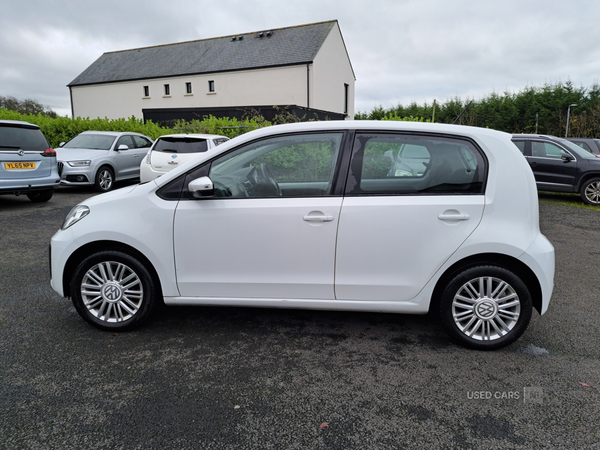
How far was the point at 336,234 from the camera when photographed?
3.29 meters

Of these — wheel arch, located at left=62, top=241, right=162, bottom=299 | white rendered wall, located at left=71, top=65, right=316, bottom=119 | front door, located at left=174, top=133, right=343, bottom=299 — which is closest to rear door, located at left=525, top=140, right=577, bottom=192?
front door, located at left=174, top=133, right=343, bottom=299

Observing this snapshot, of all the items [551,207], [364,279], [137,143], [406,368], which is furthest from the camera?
[137,143]

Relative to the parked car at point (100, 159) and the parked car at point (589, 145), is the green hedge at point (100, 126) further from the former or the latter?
the parked car at point (589, 145)

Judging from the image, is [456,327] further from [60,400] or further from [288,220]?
[60,400]

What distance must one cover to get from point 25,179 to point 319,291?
8.55m

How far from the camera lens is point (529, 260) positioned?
3.21 m

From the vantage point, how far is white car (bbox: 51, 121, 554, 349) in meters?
3.25

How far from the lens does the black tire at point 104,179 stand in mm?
12734

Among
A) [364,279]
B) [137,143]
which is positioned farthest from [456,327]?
[137,143]

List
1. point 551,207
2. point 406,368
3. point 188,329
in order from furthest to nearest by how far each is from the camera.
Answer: point 551,207
point 188,329
point 406,368

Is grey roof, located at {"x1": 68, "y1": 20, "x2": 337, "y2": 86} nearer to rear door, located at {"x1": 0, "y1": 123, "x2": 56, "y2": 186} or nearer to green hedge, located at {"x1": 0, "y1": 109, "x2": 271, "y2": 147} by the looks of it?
green hedge, located at {"x1": 0, "y1": 109, "x2": 271, "y2": 147}

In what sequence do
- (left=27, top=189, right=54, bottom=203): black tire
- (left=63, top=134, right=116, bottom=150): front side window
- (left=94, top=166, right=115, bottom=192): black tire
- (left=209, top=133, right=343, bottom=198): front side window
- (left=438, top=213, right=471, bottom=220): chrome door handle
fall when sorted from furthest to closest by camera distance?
(left=63, top=134, right=116, bottom=150): front side window
(left=94, top=166, right=115, bottom=192): black tire
(left=27, top=189, right=54, bottom=203): black tire
(left=209, top=133, right=343, bottom=198): front side window
(left=438, top=213, right=471, bottom=220): chrome door handle

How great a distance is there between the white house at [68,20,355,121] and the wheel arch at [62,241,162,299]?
2284 cm

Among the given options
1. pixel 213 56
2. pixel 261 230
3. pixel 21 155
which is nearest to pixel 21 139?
pixel 21 155
